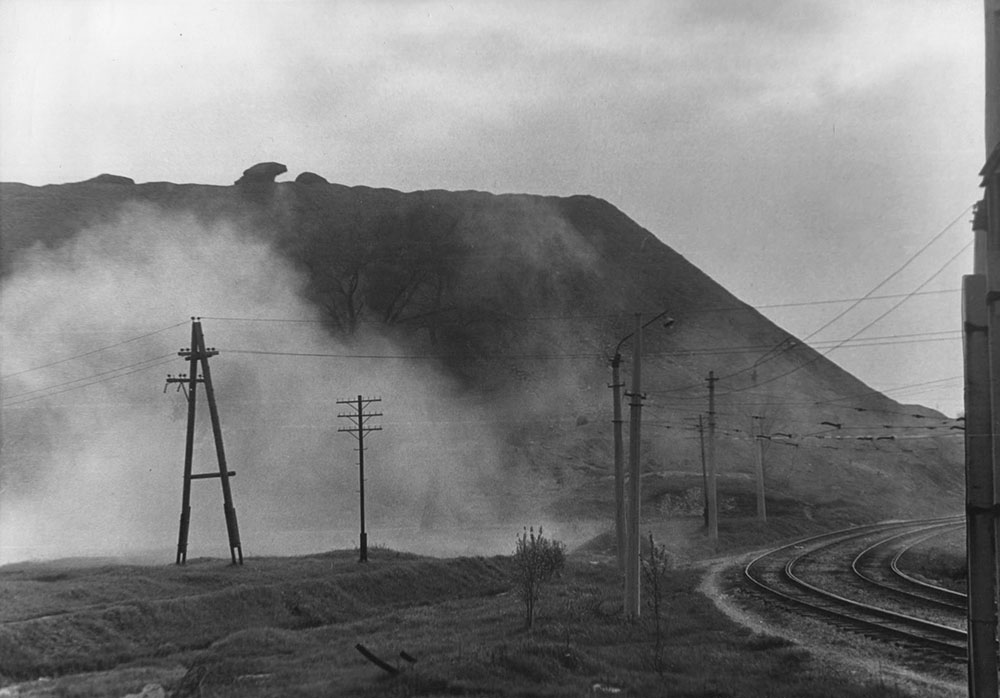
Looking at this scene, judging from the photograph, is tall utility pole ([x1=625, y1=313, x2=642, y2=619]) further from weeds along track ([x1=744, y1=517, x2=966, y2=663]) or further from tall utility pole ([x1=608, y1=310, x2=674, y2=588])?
weeds along track ([x1=744, y1=517, x2=966, y2=663])

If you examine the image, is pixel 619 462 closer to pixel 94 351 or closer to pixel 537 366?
pixel 537 366

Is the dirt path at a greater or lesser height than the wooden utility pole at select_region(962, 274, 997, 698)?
lesser

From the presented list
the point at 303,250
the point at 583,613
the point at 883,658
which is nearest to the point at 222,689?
the point at 583,613

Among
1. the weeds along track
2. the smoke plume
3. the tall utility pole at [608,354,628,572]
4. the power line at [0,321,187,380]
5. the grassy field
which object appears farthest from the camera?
the power line at [0,321,187,380]

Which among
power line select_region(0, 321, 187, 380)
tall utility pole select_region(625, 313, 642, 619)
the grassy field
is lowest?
the grassy field

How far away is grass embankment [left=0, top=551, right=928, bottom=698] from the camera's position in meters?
18.2

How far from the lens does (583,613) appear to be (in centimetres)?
2627

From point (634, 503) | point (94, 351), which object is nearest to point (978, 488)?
point (634, 503)

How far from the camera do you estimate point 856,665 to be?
60.4 feet

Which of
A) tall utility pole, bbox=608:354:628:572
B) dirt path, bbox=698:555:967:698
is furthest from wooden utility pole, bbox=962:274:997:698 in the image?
tall utility pole, bbox=608:354:628:572

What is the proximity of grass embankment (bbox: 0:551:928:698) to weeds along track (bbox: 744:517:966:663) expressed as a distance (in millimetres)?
2644

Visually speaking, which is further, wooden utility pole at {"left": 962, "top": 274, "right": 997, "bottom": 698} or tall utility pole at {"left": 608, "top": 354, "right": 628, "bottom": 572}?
tall utility pole at {"left": 608, "top": 354, "right": 628, "bottom": 572}

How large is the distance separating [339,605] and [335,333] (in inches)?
4878

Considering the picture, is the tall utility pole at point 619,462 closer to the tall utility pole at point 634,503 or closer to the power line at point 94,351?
the tall utility pole at point 634,503
